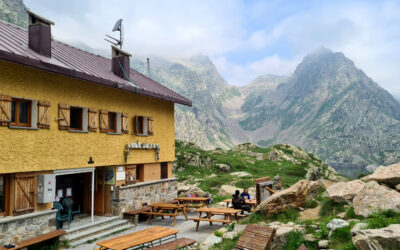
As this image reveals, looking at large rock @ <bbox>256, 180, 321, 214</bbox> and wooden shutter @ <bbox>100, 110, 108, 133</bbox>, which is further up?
wooden shutter @ <bbox>100, 110, 108, 133</bbox>

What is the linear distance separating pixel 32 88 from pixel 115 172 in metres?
6.00

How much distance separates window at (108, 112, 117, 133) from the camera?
16367mm

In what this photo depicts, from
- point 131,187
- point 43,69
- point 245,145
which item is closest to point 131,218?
point 131,187

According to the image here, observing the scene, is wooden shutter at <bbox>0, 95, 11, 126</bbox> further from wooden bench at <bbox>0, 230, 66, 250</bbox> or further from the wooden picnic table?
the wooden picnic table

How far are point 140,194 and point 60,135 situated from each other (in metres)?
6.19

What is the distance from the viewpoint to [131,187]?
1684 cm

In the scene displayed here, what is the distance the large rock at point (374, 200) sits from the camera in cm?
955

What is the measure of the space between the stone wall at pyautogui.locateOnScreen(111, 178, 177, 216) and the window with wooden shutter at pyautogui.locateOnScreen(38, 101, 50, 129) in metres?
5.30

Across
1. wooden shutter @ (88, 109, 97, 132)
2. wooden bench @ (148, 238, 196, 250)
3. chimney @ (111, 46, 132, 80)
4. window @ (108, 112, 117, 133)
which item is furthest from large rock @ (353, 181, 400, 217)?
chimney @ (111, 46, 132, 80)

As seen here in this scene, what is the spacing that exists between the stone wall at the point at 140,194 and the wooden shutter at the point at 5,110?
6642mm

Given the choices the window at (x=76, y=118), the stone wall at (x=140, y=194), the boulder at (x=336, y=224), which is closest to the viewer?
the boulder at (x=336, y=224)

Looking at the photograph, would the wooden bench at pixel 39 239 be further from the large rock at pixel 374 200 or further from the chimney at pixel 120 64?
the large rock at pixel 374 200

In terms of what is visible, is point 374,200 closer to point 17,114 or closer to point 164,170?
point 17,114

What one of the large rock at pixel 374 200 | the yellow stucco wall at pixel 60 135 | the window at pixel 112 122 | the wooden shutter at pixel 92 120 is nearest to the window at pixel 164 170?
the yellow stucco wall at pixel 60 135
